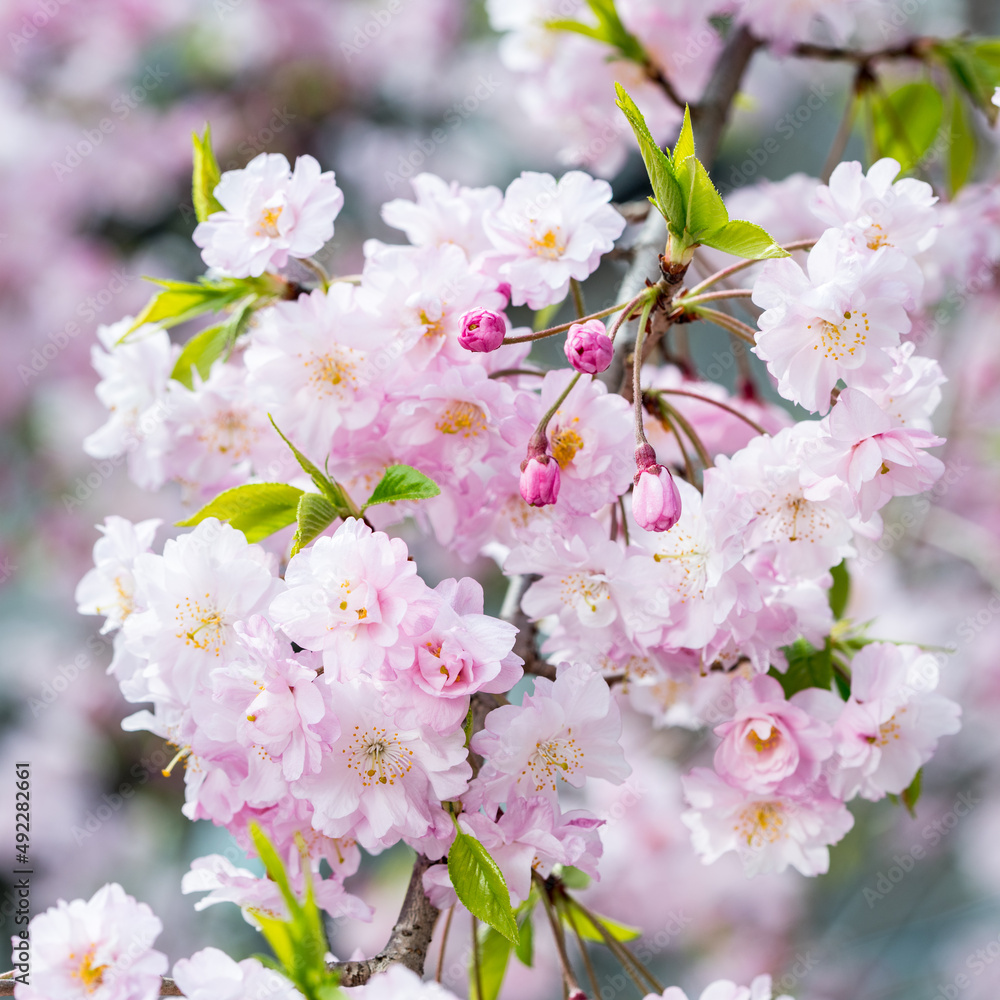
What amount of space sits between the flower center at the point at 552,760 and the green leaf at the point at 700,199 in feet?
1.20

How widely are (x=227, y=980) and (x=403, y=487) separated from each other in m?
0.34

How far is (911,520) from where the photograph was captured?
2420 millimetres

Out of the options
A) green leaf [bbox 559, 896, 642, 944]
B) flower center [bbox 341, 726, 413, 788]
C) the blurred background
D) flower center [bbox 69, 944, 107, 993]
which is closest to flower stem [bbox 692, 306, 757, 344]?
flower center [bbox 341, 726, 413, 788]

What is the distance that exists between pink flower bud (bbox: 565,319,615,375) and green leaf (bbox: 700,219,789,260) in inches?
4.0

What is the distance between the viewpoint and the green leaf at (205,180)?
0.89m

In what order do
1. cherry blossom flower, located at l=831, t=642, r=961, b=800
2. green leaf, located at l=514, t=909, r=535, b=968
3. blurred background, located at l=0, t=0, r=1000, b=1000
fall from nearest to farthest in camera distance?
cherry blossom flower, located at l=831, t=642, r=961, b=800, green leaf, located at l=514, t=909, r=535, b=968, blurred background, located at l=0, t=0, r=1000, b=1000

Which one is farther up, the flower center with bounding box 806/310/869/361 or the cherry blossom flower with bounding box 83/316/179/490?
the flower center with bounding box 806/310/869/361

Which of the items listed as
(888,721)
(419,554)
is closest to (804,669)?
(888,721)

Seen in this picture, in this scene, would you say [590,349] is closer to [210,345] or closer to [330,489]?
[330,489]

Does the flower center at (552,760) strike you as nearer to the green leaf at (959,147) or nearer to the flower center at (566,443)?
the flower center at (566,443)

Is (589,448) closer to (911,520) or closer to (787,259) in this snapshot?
(787,259)

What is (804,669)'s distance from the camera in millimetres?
894

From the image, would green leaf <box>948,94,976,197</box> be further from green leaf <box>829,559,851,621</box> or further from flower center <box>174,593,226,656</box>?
flower center <box>174,593,226,656</box>

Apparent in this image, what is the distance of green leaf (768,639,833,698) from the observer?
0.89 m
